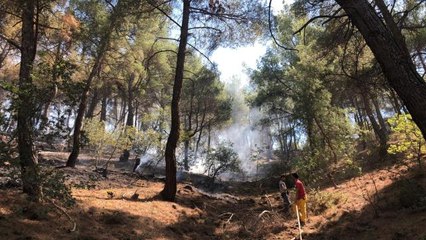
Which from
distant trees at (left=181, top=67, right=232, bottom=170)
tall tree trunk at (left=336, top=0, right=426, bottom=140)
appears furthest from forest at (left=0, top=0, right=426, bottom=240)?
distant trees at (left=181, top=67, right=232, bottom=170)

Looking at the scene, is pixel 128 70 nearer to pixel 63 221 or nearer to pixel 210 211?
pixel 210 211

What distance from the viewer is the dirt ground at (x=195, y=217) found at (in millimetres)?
7992

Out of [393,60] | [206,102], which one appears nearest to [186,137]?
[206,102]

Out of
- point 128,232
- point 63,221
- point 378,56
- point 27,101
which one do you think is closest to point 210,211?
point 128,232

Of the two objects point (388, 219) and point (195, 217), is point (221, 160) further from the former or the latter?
point (388, 219)

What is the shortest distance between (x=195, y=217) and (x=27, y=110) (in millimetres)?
7419

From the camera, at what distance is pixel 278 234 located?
1095cm

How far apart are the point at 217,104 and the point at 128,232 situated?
24050 mm

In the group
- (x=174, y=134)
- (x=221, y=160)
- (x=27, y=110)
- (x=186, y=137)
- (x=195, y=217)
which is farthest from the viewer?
(x=221, y=160)

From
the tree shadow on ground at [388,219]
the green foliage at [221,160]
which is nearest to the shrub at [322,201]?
the tree shadow on ground at [388,219]

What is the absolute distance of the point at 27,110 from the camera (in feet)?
20.5

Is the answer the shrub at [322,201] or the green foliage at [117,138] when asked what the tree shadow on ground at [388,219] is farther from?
the green foliage at [117,138]

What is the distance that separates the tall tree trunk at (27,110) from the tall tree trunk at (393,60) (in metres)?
5.14

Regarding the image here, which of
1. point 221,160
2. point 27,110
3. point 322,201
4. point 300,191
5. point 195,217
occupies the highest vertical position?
point 27,110
